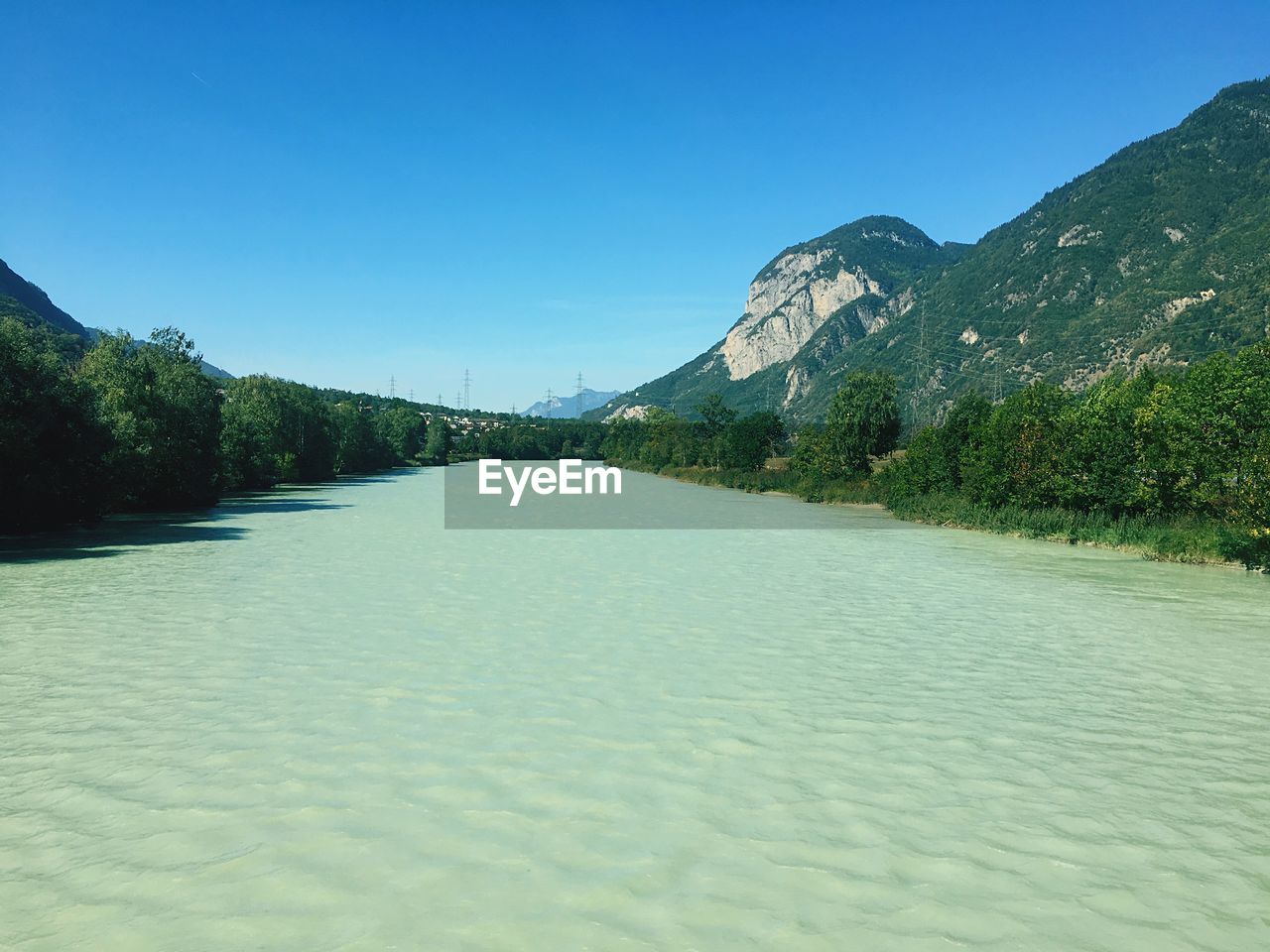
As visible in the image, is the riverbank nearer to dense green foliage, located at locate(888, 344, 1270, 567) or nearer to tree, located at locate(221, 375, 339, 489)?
dense green foliage, located at locate(888, 344, 1270, 567)

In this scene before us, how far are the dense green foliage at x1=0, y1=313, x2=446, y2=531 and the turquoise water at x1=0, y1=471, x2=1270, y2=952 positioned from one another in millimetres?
12709

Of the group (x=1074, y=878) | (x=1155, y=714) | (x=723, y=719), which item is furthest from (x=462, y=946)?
(x=1155, y=714)

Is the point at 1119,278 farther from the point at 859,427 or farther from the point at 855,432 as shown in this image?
the point at 855,432

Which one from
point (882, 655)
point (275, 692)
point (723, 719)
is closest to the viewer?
point (723, 719)

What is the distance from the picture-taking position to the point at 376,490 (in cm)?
7494

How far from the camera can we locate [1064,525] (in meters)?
34.7

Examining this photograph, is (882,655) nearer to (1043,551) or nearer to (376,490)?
(1043,551)

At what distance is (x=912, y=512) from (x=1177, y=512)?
15407 mm

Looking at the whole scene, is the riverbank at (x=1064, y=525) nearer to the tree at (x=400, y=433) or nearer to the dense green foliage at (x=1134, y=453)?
the dense green foliage at (x=1134, y=453)

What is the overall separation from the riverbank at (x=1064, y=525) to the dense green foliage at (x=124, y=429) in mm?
37844

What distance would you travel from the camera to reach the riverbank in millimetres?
28578

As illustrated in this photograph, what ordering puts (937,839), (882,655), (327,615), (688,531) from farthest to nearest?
(688,531)
(327,615)
(882,655)
(937,839)

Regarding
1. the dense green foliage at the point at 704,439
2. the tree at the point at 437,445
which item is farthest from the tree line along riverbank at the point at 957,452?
the tree at the point at 437,445

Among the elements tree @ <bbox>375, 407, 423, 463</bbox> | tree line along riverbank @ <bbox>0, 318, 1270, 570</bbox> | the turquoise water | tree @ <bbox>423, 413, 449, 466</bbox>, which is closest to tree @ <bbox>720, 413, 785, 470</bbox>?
tree line along riverbank @ <bbox>0, 318, 1270, 570</bbox>
